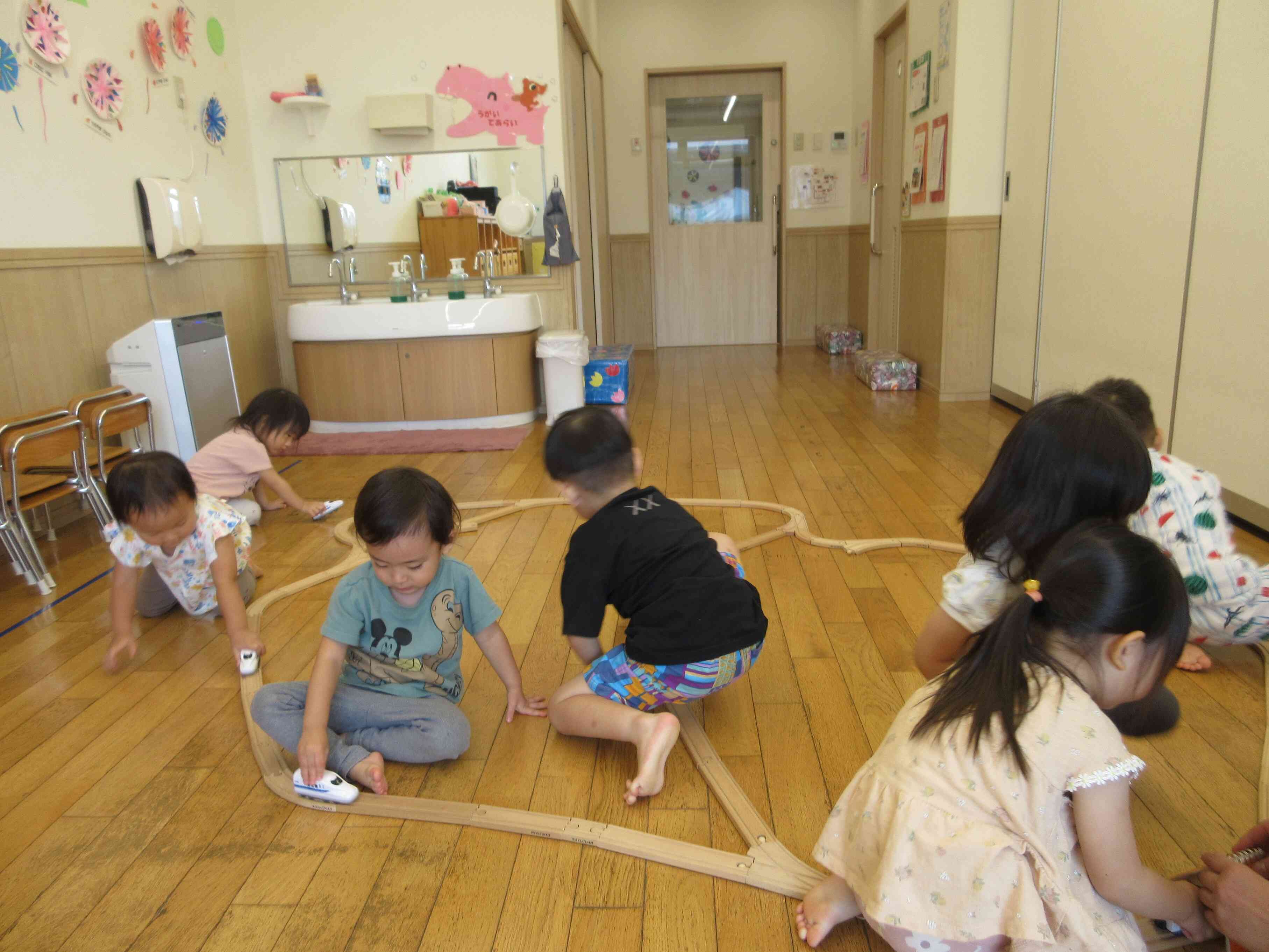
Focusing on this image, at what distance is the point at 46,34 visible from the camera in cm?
322

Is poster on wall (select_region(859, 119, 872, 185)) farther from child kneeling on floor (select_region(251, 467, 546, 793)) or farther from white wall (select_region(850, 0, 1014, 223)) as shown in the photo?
child kneeling on floor (select_region(251, 467, 546, 793))

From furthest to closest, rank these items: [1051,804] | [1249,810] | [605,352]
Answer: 1. [605,352]
2. [1249,810]
3. [1051,804]

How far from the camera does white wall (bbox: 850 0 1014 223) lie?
15.0 ft

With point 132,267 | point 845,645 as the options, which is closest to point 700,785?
point 845,645

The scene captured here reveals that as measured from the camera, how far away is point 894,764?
113cm

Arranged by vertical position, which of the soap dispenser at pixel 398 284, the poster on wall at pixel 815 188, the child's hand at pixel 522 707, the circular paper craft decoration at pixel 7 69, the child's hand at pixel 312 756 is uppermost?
the circular paper craft decoration at pixel 7 69

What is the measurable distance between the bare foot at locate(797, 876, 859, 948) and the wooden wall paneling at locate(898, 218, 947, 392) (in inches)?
169

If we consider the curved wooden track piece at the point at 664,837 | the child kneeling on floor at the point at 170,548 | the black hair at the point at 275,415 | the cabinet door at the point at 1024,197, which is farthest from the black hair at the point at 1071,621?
the cabinet door at the point at 1024,197

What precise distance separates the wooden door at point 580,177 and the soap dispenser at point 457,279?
0.65 metres

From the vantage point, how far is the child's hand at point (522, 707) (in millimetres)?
1769

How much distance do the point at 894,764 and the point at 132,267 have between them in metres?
3.84

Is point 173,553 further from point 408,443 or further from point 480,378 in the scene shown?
point 480,378

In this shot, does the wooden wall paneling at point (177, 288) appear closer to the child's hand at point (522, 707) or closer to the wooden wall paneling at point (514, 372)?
the wooden wall paneling at point (514, 372)

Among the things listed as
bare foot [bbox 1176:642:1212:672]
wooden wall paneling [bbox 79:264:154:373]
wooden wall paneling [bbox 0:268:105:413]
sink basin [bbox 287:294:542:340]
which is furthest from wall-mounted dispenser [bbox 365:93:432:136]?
bare foot [bbox 1176:642:1212:672]
